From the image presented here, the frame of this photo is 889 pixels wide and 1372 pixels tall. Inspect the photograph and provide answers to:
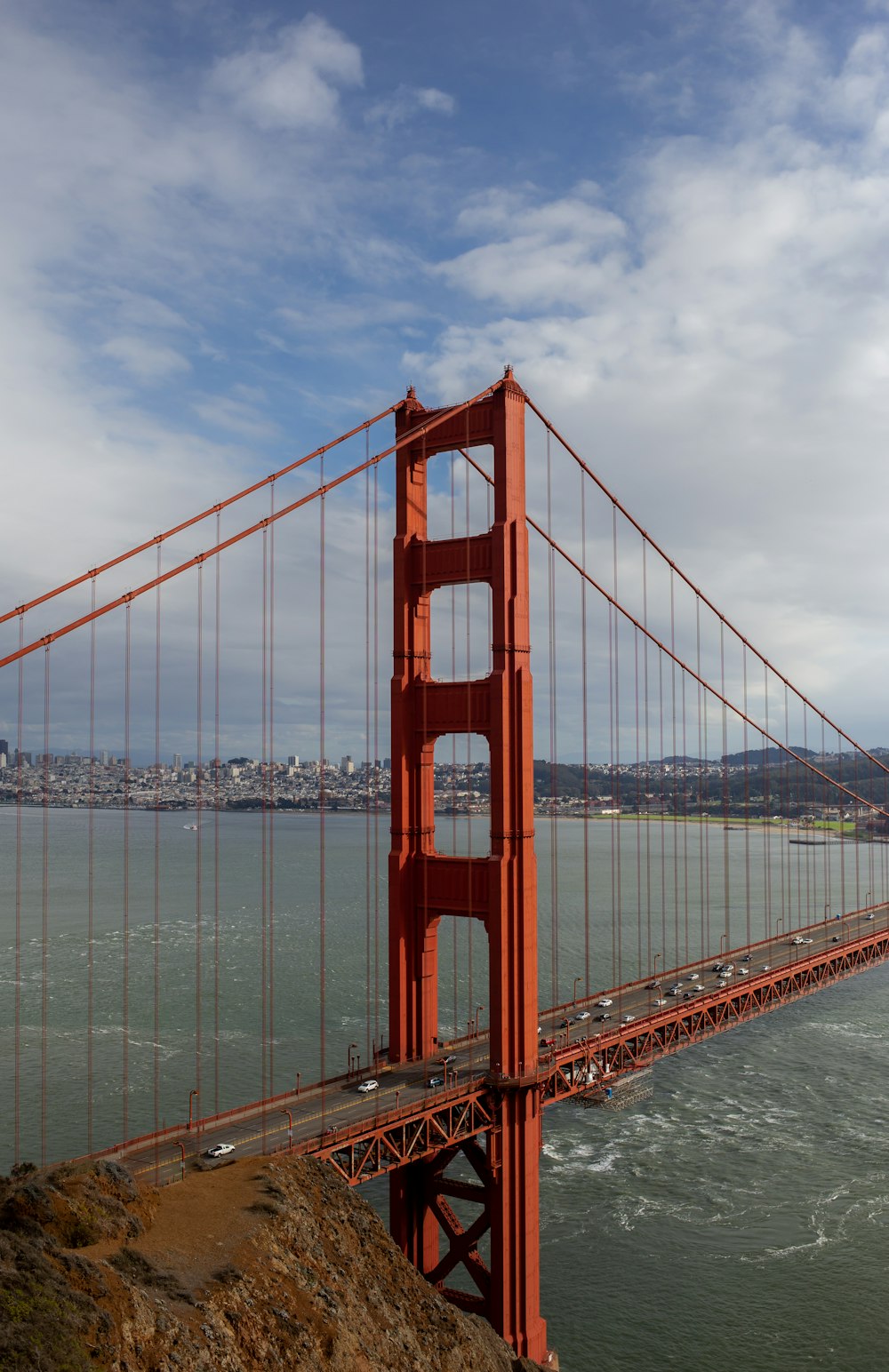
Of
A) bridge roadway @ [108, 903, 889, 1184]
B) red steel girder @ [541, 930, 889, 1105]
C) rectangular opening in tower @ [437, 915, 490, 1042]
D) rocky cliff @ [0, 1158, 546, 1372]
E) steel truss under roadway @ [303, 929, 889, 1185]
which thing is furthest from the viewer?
rectangular opening in tower @ [437, 915, 490, 1042]

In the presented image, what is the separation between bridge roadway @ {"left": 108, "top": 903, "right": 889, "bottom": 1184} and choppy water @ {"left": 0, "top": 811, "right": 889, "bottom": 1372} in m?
4.12

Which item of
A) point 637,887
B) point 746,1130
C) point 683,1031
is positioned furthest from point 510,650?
point 637,887

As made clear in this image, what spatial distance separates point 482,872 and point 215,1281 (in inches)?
452

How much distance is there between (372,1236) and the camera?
17.5 meters

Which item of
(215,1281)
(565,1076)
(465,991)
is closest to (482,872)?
(565,1076)

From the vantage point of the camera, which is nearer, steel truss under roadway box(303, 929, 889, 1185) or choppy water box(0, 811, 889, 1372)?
steel truss under roadway box(303, 929, 889, 1185)

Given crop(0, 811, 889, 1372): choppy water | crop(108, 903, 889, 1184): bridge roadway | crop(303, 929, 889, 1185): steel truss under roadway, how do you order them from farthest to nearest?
1. crop(0, 811, 889, 1372): choppy water
2. crop(303, 929, 889, 1185): steel truss under roadway
3. crop(108, 903, 889, 1184): bridge roadway

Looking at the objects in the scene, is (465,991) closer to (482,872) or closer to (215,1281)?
(482,872)

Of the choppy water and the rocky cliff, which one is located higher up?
the rocky cliff

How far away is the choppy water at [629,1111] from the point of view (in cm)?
2383

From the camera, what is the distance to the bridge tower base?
22.2 meters

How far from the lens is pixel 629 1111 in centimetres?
3709

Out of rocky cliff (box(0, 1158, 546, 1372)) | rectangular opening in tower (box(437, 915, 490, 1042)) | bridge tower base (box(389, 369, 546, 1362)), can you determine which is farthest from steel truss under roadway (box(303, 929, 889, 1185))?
rectangular opening in tower (box(437, 915, 490, 1042))

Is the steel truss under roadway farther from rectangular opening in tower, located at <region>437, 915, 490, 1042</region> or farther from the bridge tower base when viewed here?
rectangular opening in tower, located at <region>437, 915, 490, 1042</region>
